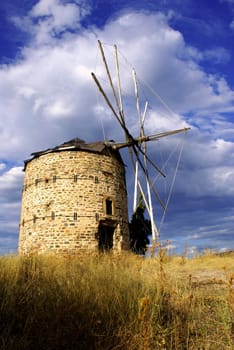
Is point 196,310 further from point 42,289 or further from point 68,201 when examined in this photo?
point 68,201

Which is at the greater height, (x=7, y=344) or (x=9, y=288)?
(x=9, y=288)

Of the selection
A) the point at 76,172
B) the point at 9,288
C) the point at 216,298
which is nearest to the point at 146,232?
the point at 76,172

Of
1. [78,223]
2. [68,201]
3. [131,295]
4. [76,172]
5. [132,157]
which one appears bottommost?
[131,295]

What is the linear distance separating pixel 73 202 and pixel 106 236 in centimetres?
259

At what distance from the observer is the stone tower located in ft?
43.8

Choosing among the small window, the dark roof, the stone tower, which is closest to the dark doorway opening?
the stone tower

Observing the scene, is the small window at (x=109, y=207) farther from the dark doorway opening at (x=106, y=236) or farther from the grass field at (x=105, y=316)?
the grass field at (x=105, y=316)

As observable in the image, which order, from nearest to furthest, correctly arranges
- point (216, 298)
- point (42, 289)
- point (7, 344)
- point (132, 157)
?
point (7, 344)
point (42, 289)
point (216, 298)
point (132, 157)

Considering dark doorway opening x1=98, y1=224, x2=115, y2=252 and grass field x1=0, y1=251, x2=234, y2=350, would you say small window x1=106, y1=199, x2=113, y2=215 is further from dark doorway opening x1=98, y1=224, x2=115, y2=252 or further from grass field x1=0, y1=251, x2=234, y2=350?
grass field x1=0, y1=251, x2=234, y2=350

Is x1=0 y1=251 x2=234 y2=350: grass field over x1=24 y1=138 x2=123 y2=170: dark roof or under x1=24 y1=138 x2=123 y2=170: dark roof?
under

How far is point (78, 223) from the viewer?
13.5 m

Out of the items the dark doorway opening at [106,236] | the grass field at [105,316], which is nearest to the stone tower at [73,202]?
the dark doorway opening at [106,236]

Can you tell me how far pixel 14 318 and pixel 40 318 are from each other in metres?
0.28

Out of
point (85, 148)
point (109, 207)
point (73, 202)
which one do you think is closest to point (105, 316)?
point (73, 202)
